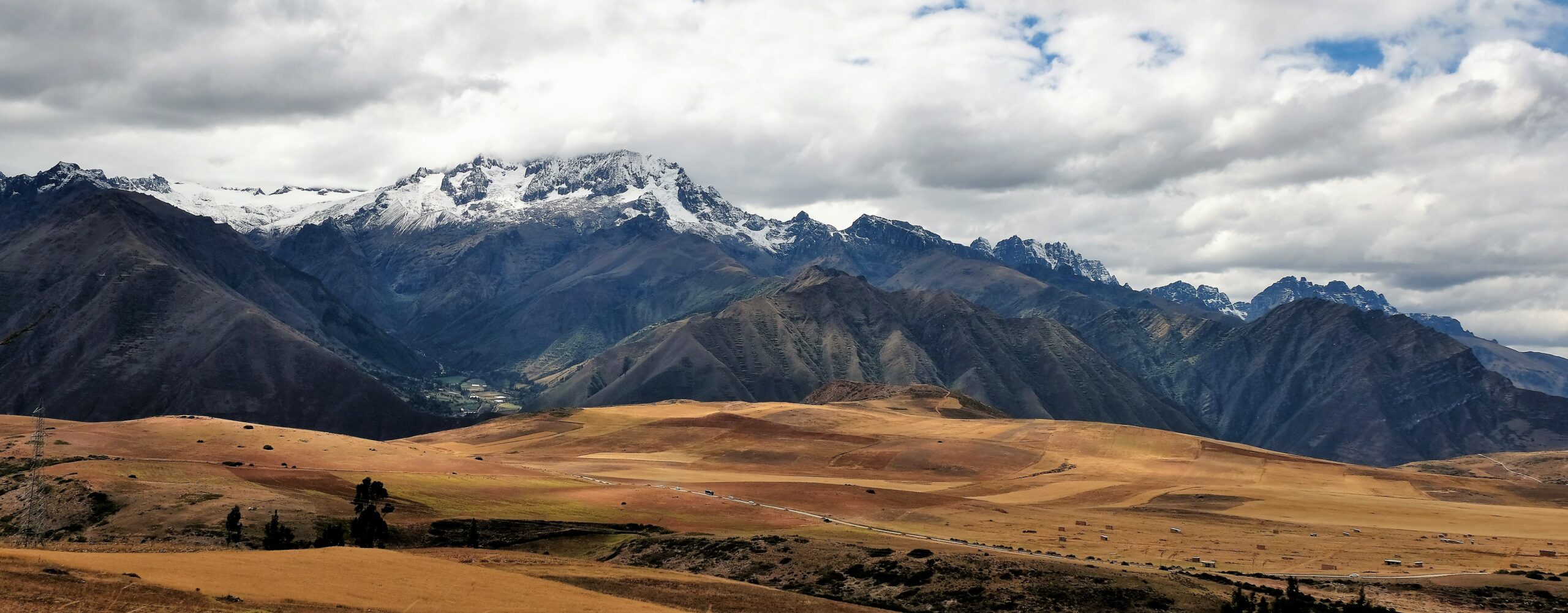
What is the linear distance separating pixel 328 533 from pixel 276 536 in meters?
6.78

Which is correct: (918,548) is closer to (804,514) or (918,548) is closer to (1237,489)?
(804,514)

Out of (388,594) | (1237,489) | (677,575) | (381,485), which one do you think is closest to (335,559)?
(388,594)

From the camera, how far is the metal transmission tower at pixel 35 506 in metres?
92.9

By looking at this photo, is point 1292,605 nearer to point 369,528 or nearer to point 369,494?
point 369,528

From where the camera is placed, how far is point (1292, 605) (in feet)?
265

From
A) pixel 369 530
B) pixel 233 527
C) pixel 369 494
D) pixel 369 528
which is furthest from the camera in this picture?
pixel 369 494

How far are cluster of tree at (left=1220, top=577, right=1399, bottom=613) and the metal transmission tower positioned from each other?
3551 inches

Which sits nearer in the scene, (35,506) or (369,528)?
(369,528)

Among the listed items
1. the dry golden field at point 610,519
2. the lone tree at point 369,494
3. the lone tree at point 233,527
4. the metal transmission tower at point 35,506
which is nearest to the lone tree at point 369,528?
the lone tree at point 369,494

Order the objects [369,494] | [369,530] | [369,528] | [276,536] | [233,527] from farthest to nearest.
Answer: [369,494]
[369,528]
[369,530]
[233,527]
[276,536]

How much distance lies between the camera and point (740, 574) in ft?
329

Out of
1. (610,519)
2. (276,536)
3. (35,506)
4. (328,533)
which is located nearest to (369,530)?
(328,533)

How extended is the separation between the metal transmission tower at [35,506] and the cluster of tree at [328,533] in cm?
1426

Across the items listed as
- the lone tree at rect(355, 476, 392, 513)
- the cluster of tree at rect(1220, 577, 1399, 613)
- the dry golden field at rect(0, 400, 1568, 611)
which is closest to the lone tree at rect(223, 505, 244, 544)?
the dry golden field at rect(0, 400, 1568, 611)
